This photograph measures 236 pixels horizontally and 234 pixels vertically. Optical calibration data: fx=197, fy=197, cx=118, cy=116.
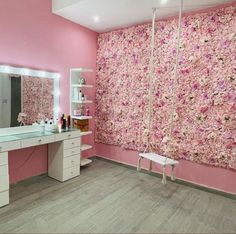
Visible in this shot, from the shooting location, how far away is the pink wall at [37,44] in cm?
277

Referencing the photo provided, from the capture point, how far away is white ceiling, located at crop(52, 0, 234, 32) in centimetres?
280

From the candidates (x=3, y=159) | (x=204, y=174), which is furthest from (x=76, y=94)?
(x=204, y=174)

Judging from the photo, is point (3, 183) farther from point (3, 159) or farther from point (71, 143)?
point (71, 143)

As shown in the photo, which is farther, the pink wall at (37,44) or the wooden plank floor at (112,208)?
the pink wall at (37,44)

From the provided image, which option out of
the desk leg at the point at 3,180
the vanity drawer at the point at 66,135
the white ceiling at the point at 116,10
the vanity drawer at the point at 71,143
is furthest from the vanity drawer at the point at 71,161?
the white ceiling at the point at 116,10

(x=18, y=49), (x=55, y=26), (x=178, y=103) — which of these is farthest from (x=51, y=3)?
(x=178, y=103)

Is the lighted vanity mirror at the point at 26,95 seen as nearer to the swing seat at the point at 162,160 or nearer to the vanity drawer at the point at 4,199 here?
the vanity drawer at the point at 4,199

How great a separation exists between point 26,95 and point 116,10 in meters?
1.93

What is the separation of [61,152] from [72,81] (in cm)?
137

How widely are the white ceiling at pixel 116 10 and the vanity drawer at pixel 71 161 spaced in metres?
2.38

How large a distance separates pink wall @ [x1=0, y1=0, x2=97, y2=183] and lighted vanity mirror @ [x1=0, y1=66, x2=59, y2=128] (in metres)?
0.12

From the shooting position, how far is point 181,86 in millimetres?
3125

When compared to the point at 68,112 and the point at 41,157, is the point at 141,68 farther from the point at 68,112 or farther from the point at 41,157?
the point at 41,157

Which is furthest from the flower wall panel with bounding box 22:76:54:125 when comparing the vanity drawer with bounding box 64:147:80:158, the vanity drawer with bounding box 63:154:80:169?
the vanity drawer with bounding box 63:154:80:169
